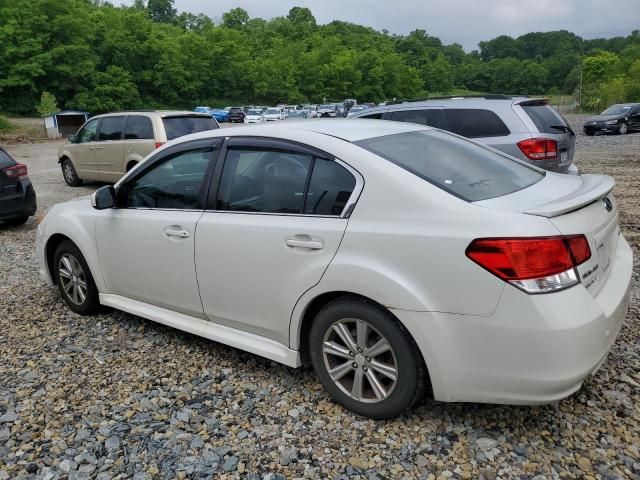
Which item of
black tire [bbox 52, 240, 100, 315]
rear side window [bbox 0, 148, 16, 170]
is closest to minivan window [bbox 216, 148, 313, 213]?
black tire [bbox 52, 240, 100, 315]

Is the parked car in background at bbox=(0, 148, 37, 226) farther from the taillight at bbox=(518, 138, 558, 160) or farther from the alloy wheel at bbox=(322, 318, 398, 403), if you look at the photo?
the taillight at bbox=(518, 138, 558, 160)

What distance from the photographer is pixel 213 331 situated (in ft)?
11.6

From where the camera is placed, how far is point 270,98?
82062 millimetres

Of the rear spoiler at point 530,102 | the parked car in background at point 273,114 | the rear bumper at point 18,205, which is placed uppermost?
the rear spoiler at point 530,102

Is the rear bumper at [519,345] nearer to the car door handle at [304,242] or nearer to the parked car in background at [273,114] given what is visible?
the car door handle at [304,242]

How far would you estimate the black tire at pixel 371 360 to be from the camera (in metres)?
2.67

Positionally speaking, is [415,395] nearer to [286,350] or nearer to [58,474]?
[286,350]

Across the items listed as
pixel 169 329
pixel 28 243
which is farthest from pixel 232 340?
pixel 28 243

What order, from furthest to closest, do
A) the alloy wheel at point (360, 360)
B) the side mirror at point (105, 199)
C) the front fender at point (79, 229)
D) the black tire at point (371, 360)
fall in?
the front fender at point (79, 229), the side mirror at point (105, 199), the alloy wheel at point (360, 360), the black tire at point (371, 360)

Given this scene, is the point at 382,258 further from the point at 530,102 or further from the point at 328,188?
the point at 530,102

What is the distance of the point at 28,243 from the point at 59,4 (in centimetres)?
5332

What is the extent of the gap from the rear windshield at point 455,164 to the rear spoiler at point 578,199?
26cm

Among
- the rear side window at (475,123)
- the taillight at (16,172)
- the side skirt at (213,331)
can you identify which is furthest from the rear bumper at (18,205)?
the rear side window at (475,123)

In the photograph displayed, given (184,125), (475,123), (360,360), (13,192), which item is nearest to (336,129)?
(360,360)
